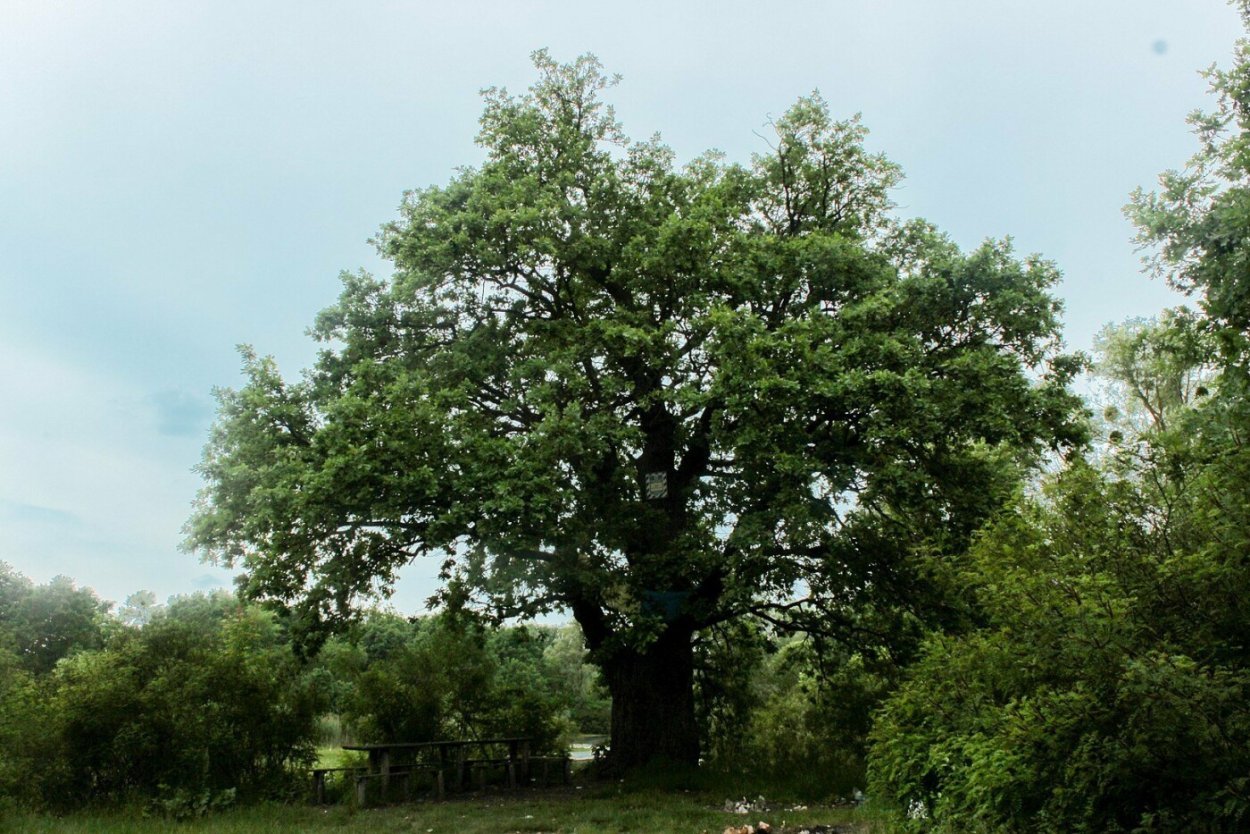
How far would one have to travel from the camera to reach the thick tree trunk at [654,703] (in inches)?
604

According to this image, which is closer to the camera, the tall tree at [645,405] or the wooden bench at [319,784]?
the tall tree at [645,405]

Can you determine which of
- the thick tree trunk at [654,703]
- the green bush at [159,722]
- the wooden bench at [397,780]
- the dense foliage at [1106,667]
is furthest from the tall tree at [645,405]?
the dense foliage at [1106,667]

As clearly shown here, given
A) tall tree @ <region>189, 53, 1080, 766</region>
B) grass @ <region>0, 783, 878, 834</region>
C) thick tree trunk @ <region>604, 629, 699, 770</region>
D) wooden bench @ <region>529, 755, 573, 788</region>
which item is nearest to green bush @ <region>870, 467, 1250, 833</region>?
grass @ <region>0, 783, 878, 834</region>

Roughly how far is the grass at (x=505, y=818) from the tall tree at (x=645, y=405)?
2455mm

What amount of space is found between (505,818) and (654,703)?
4.57 m

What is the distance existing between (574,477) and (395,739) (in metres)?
6.92

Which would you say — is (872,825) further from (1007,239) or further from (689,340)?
(1007,239)

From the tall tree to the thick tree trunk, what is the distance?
0.05 metres

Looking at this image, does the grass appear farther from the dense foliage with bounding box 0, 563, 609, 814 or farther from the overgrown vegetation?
the dense foliage with bounding box 0, 563, 609, 814

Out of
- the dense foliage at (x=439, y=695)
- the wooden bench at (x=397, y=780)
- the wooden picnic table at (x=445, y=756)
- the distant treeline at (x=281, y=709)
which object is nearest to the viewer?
the distant treeline at (x=281, y=709)

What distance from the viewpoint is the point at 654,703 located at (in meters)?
15.6

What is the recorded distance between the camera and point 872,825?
840cm

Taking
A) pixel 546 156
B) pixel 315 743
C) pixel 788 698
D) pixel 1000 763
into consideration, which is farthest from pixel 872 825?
pixel 546 156

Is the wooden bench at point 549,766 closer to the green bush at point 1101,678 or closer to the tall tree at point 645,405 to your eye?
the tall tree at point 645,405
